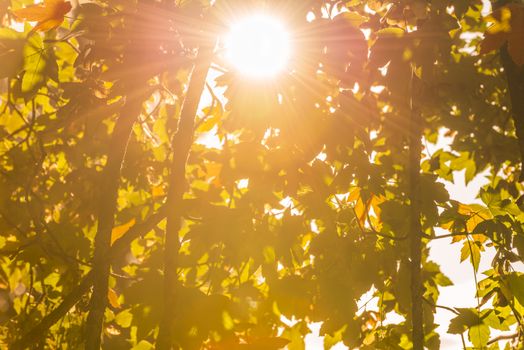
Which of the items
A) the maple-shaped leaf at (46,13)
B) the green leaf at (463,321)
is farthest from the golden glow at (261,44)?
the green leaf at (463,321)

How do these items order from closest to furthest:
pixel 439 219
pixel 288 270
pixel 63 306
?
pixel 63 306
pixel 439 219
pixel 288 270

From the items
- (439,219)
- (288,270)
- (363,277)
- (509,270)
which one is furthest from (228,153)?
(509,270)

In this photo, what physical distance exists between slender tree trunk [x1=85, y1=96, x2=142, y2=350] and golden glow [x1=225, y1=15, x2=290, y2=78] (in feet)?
1.76

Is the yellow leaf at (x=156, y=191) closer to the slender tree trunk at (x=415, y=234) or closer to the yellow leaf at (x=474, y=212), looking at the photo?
the slender tree trunk at (x=415, y=234)

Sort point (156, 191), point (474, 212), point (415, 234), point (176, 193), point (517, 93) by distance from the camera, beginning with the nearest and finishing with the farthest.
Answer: point (176, 193) < point (415, 234) < point (517, 93) < point (474, 212) < point (156, 191)

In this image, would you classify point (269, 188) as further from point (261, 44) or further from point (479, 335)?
point (479, 335)

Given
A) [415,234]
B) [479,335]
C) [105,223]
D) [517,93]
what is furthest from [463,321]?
[105,223]

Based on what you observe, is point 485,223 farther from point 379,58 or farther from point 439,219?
point 379,58

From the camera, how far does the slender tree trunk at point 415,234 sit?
2266mm

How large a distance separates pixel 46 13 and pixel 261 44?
982 millimetres

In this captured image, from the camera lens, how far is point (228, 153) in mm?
2428

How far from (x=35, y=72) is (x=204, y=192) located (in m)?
1.06

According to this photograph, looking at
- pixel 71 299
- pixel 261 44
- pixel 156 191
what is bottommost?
pixel 71 299

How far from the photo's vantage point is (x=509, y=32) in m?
1.96
